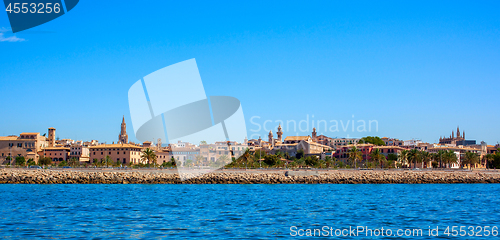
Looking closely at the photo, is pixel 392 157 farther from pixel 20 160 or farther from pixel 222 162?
pixel 20 160

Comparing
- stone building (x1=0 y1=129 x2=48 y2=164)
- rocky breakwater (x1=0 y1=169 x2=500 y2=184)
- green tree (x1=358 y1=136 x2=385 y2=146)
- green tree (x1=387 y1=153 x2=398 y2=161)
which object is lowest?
rocky breakwater (x1=0 y1=169 x2=500 y2=184)

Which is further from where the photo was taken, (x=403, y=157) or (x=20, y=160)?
(x=403, y=157)

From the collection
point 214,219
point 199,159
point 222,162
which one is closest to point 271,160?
point 222,162

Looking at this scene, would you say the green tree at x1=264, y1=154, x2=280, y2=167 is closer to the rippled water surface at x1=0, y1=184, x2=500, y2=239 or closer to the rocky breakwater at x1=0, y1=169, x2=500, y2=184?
the rocky breakwater at x1=0, y1=169, x2=500, y2=184

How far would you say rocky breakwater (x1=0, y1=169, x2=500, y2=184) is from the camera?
59362 millimetres

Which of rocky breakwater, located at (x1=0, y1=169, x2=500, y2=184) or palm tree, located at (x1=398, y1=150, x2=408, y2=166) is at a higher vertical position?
palm tree, located at (x1=398, y1=150, x2=408, y2=166)

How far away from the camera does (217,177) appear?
62.0 metres

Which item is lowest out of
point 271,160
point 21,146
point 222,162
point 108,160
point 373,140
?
point 222,162

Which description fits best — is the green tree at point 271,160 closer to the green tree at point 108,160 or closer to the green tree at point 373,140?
the green tree at point 108,160

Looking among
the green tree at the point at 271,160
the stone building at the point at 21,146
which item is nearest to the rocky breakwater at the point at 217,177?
the green tree at the point at 271,160

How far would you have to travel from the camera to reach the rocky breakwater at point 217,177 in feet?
195

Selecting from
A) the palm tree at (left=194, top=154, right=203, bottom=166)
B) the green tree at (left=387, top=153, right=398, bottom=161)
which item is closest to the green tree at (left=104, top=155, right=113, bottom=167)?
the palm tree at (left=194, top=154, right=203, bottom=166)

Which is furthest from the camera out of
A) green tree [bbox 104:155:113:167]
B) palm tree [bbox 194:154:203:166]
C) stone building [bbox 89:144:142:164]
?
palm tree [bbox 194:154:203:166]

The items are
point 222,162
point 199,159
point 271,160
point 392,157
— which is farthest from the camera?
point 199,159
